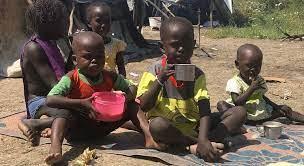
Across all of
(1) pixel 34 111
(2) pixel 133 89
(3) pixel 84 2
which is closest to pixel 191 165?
(2) pixel 133 89

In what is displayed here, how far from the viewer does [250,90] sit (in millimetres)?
3883

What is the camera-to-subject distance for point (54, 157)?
3.11 m

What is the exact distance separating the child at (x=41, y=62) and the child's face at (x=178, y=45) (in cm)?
97

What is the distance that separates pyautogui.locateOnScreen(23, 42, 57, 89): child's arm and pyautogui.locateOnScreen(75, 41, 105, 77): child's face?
0.42m

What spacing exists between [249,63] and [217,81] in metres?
2.49

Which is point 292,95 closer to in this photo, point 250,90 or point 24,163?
point 250,90

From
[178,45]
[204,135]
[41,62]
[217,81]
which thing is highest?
[178,45]

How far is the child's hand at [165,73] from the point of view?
3.13m

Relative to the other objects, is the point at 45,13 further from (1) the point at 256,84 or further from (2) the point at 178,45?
(1) the point at 256,84

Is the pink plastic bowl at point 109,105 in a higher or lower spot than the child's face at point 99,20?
lower

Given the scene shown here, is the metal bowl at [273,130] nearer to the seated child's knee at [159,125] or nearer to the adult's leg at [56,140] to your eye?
the seated child's knee at [159,125]

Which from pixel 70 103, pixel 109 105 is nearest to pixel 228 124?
pixel 109 105

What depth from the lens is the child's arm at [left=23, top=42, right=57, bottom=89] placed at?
366cm

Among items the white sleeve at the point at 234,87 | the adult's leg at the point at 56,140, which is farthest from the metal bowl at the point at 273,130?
the adult's leg at the point at 56,140
